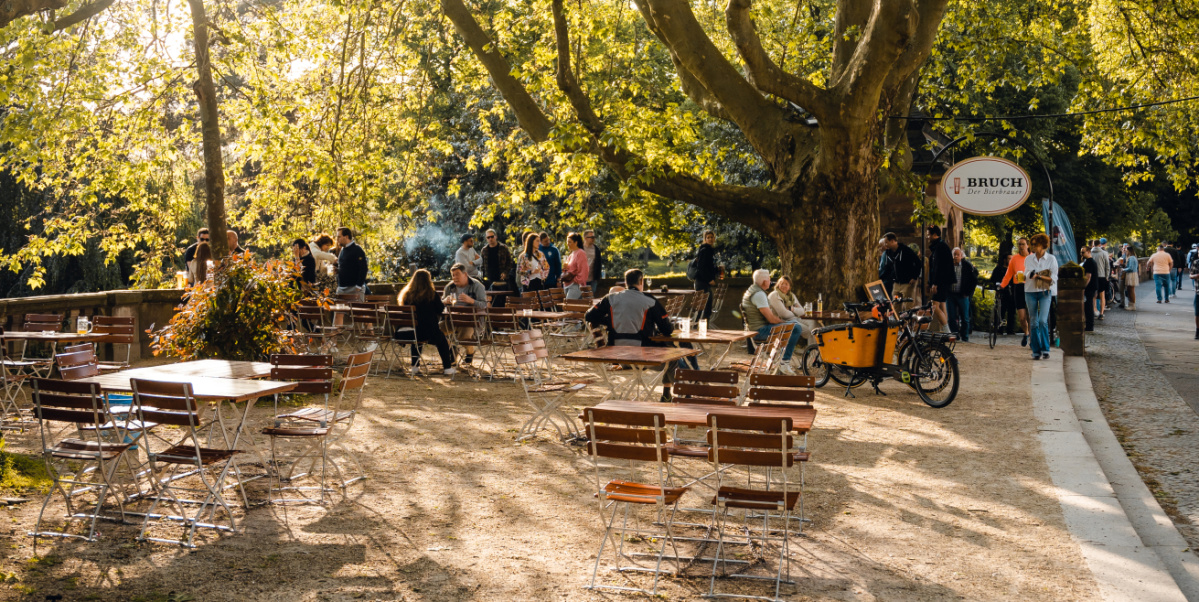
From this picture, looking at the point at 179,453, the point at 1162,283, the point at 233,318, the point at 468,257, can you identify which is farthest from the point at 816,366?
the point at 1162,283

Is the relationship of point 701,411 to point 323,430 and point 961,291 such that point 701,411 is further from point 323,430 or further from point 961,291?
point 961,291

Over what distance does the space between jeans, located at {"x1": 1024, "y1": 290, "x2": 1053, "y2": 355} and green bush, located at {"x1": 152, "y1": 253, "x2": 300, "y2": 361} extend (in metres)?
10.4

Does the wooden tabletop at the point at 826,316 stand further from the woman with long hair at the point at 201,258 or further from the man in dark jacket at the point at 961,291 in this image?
the woman with long hair at the point at 201,258

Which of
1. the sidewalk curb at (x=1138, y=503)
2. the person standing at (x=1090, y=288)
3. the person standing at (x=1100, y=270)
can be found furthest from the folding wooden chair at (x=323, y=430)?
the person standing at (x=1100, y=270)

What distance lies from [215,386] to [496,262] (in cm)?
1061

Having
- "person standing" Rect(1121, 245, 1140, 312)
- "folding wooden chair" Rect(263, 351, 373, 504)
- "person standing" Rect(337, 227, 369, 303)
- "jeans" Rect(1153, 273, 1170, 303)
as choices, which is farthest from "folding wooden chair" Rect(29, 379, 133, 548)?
"jeans" Rect(1153, 273, 1170, 303)

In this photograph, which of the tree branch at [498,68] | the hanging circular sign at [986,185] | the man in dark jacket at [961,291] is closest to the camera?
the tree branch at [498,68]

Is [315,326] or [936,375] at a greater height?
[315,326]

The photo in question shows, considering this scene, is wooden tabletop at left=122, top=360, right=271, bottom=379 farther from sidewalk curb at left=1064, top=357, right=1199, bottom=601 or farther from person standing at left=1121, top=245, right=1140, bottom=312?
person standing at left=1121, top=245, right=1140, bottom=312

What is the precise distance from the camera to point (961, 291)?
57.3ft

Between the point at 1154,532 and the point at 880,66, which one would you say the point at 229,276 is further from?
the point at 1154,532

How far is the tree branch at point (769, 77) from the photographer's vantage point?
41.7 feet

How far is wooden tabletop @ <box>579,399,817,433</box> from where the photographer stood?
237 inches

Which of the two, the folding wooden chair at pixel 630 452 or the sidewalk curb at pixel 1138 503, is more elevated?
the folding wooden chair at pixel 630 452
